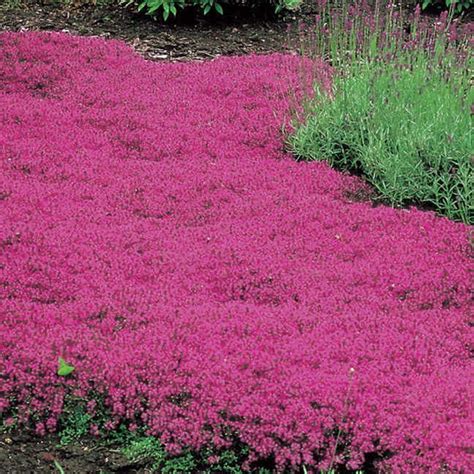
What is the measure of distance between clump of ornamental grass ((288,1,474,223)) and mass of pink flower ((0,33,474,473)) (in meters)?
0.24

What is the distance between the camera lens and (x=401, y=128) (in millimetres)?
6012

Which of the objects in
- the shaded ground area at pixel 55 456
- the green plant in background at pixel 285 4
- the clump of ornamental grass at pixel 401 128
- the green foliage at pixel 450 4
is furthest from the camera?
the green foliage at pixel 450 4

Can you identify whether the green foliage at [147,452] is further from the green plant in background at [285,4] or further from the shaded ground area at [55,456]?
the green plant in background at [285,4]

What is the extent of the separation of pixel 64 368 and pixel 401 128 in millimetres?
3302

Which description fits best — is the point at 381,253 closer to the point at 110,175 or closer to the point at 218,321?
the point at 218,321

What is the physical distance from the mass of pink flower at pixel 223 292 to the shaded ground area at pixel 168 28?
7.84ft

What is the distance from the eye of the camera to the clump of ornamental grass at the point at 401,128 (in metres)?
5.85

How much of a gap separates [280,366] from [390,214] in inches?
83.0

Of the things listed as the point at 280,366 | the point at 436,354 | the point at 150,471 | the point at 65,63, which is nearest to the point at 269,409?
Answer: the point at 280,366

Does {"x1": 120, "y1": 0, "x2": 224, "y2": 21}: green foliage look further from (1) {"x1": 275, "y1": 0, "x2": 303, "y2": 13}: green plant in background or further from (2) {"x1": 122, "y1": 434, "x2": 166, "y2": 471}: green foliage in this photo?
(2) {"x1": 122, "y1": 434, "x2": 166, "y2": 471}: green foliage

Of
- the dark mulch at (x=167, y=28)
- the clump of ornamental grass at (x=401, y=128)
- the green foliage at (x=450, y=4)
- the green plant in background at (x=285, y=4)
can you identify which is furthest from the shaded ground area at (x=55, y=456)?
the green foliage at (x=450, y=4)

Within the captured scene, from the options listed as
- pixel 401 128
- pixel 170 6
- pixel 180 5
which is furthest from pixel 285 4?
pixel 401 128

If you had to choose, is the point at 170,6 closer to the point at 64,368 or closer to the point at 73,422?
the point at 64,368

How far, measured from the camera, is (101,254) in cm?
486
